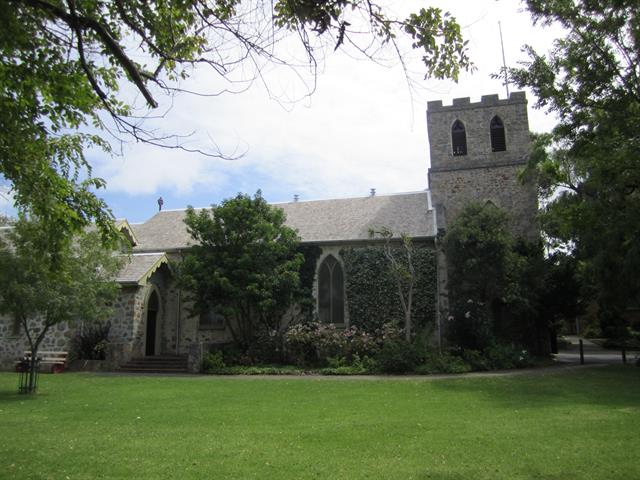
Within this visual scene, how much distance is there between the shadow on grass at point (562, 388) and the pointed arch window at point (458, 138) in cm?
1252

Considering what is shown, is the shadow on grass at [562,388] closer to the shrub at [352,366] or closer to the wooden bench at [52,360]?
the shrub at [352,366]

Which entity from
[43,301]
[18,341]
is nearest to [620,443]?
[43,301]

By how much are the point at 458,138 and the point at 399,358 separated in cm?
1319

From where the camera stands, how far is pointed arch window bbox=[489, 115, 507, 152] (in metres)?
26.2

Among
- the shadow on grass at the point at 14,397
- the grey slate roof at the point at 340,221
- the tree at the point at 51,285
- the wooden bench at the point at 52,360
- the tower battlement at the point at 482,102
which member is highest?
the tower battlement at the point at 482,102

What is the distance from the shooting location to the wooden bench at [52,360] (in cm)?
2005

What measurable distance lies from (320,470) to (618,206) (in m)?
9.66

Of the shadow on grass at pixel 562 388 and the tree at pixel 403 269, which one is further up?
the tree at pixel 403 269

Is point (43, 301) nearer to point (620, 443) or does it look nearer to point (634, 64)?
point (620, 443)

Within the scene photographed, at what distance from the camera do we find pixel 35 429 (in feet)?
29.7

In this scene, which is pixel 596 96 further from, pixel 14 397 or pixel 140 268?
pixel 140 268

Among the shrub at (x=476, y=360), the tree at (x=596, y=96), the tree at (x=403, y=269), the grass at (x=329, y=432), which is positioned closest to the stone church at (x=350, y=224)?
the tree at (x=403, y=269)

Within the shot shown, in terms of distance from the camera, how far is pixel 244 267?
2094 cm

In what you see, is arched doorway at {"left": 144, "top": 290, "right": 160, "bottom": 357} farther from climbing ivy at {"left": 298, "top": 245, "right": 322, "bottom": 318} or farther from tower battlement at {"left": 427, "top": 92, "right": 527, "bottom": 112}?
tower battlement at {"left": 427, "top": 92, "right": 527, "bottom": 112}
